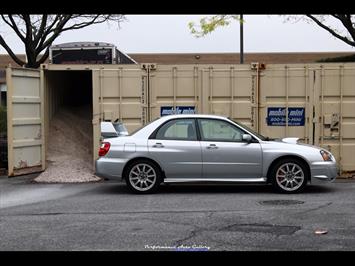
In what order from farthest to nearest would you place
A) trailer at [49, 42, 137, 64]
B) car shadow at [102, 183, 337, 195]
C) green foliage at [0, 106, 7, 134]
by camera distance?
A: trailer at [49, 42, 137, 64] → green foliage at [0, 106, 7, 134] → car shadow at [102, 183, 337, 195]

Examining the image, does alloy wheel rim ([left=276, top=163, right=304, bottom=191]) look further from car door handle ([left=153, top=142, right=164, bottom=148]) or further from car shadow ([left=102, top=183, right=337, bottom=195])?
car door handle ([left=153, top=142, right=164, bottom=148])

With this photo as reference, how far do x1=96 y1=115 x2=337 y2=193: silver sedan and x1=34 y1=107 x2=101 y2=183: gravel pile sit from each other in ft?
7.78

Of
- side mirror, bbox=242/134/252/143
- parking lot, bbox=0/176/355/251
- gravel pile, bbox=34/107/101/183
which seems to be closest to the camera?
parking lot, bbox=0/176/355/251

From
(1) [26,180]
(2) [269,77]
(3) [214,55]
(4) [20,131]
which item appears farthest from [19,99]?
(3) [214,55]

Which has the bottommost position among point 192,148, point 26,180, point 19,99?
point 26,180

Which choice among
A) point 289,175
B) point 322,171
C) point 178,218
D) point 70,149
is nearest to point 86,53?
point 70,149

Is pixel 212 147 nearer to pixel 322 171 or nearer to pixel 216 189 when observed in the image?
pixel 216 189

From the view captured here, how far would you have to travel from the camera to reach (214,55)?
36375mm

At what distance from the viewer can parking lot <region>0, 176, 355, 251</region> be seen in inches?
233

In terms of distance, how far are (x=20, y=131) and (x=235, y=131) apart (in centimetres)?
509

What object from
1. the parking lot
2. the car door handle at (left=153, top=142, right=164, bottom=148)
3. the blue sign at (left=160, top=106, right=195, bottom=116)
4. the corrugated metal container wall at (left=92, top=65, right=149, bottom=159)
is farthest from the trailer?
the car door handle at (left=153, top=142, right=164, bottom=148)

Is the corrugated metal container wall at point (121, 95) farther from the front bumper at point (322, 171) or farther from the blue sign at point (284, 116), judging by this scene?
the front bumper at point (322, 171)
